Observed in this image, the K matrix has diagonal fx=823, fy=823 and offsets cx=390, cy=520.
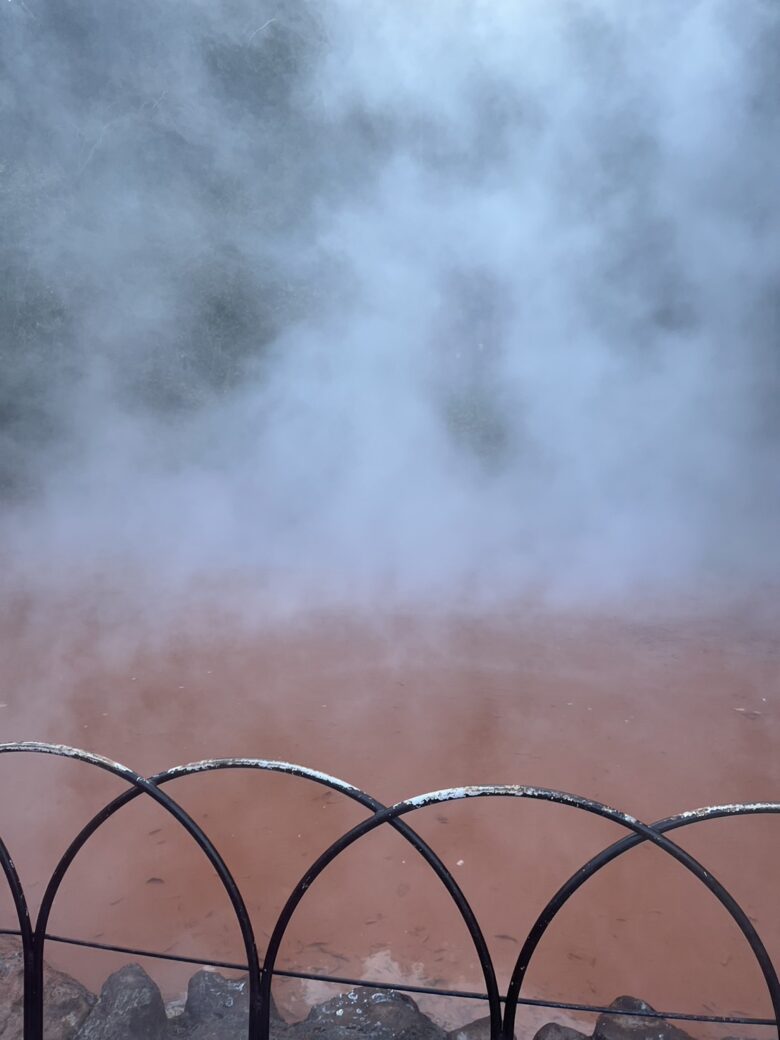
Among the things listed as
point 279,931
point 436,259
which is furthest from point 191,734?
point 436,259

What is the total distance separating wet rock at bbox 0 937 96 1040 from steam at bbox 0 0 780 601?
10.3ft

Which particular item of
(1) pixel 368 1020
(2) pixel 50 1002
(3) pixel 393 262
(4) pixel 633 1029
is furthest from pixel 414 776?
(3) pixel 393 262

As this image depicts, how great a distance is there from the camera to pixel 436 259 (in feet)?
17.4

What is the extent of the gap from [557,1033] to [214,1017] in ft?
1.97

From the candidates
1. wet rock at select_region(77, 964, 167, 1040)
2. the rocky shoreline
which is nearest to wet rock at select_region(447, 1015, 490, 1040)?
the rocky shoreline

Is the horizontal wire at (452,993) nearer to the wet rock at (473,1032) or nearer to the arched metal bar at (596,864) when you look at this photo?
the arched metal bar at (596,864)

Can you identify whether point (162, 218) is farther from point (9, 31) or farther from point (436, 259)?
point (436, 259)

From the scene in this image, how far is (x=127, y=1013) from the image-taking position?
1421mm

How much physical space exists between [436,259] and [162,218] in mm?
1775

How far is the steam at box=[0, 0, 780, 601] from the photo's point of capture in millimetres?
4812

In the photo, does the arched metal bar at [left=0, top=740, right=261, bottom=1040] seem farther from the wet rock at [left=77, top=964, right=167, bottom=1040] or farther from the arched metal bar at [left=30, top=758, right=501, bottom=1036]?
the wet rock at [left=77, top=964, right=167, bottom=1040]

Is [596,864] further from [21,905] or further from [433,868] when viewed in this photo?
[21,905]

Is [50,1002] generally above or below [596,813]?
below

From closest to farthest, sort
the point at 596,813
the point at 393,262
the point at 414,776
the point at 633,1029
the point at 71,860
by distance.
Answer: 1. the point at 596,813
2. the point at 71,860
3. the point at 633,1029
4. the point at 414,776
5. the point at 393,262
